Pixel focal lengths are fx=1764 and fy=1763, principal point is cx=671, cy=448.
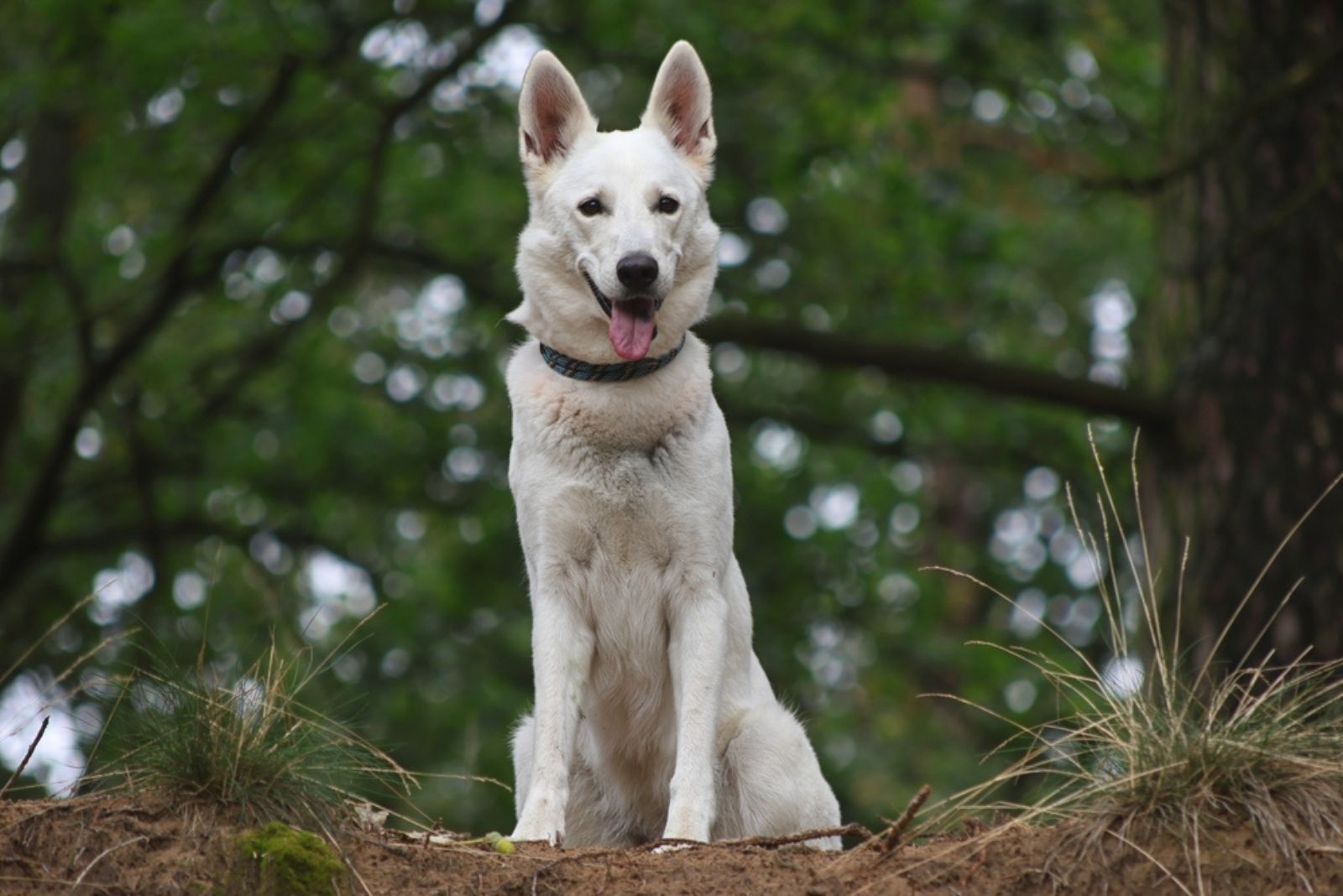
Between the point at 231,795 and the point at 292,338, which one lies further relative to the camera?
the point at 292,338

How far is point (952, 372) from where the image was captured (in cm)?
1033

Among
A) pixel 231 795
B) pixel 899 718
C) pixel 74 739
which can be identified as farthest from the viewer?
pixel 899 718

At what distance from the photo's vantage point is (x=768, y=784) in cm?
626

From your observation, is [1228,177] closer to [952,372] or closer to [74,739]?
[952,372]

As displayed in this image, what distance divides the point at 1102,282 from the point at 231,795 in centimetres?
1592

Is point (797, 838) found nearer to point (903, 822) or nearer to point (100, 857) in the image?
point (903, 822)

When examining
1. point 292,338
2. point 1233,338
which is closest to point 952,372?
point 1233,338

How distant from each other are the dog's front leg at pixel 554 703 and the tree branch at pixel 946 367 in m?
4.28

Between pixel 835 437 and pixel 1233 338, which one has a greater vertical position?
pixel 1233 338

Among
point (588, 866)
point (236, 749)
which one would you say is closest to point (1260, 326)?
point (588, 866)

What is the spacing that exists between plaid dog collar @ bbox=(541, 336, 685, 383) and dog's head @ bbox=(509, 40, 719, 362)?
36 millimetres

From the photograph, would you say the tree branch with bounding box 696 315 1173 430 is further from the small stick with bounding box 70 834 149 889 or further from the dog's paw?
the small stick with bounding box 70 834 149 889

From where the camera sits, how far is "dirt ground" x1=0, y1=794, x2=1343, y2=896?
4590 millimetres

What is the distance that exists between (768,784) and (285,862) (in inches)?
83.7
